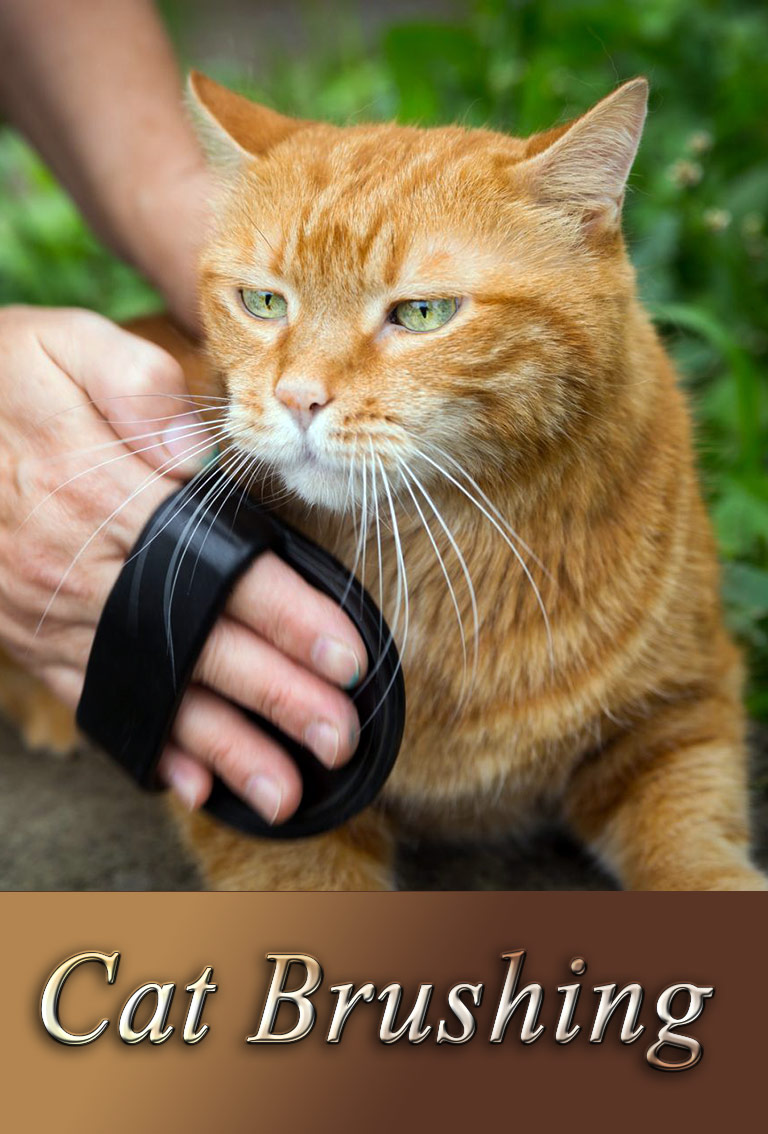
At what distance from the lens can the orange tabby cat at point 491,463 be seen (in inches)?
46.6

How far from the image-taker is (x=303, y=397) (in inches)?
45.1

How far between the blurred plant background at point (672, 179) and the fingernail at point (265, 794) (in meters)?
0.94

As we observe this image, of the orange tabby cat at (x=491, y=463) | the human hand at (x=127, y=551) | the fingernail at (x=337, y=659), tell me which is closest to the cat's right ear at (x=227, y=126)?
the orange tabby cat at (x=491, y=463)

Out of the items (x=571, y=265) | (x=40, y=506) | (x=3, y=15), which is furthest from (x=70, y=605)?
(x=3, y=15)

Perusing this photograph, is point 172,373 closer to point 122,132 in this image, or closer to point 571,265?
point 571,265

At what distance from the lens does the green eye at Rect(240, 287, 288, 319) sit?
1.29m

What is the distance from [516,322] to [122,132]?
3.40 ft

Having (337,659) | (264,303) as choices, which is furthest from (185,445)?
(337,659)

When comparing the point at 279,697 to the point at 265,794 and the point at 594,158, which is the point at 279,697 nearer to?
the point at 265,794

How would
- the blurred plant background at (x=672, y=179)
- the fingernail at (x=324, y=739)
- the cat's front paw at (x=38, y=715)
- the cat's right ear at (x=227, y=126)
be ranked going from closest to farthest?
the fingernail at (x=324, y=739), the cat's right ear at (x=227, y=126), the cat's front paw at (x=38, y=715), the blurred plant background at (x=672, y=179)

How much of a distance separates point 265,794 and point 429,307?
0.57m

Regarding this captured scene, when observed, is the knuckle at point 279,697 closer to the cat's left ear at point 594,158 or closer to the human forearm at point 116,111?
the cat's left ear at point 594,158

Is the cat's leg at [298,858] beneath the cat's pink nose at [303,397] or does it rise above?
beneath

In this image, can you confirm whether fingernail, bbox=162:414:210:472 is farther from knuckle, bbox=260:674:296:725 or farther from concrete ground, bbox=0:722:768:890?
concrete ground, bbox=0:722:768:890
